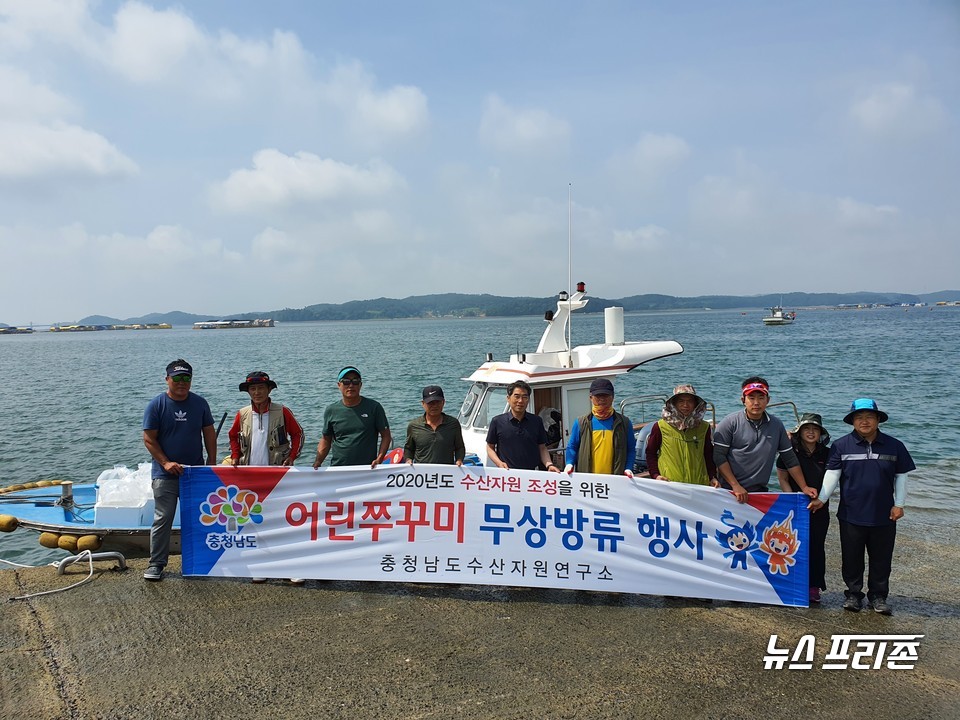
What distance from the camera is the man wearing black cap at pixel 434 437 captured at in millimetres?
6070

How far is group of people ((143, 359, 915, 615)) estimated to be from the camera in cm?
532

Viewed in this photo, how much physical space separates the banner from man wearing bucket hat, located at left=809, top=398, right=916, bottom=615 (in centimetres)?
35

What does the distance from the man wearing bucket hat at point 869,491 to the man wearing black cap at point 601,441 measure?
5.55 ft

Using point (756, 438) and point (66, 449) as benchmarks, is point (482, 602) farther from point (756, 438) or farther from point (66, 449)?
point (66, 449)

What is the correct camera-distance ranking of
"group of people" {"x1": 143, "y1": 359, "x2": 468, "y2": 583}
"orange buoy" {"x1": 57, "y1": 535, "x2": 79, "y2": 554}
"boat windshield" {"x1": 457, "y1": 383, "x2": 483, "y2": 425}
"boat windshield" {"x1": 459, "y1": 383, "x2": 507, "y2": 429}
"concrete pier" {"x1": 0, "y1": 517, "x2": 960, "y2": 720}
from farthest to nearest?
"boat windshield" {"x1": 457, "y1": 383, "x2": 483, "y2": 425} < "boat windshield" {"x1": 459, "y1": 383, "x2": 507, "y2": 429} < "orange buoy" {"x1": 57, "y1": 535, "x2": 79, "y2": 554} < "group of people" {"x1": 143, "y1": 359, "x2": 468, "y2": 583} < "concrete pier" {"x1": 0, "y1": 517, "x2": 960, "y2": 720}

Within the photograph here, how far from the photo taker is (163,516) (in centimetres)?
611

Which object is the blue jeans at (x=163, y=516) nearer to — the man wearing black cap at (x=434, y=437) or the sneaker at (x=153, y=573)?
the sneaker at (x=153, y=573)

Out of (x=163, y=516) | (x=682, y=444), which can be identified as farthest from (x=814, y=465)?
(x=163, y=516)

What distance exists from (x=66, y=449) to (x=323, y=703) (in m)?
20.1

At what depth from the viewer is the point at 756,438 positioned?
5609 mm

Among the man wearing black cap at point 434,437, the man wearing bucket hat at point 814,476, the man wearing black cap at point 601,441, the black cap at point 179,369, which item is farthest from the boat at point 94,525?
the man wearing bucket hat at point 814,476

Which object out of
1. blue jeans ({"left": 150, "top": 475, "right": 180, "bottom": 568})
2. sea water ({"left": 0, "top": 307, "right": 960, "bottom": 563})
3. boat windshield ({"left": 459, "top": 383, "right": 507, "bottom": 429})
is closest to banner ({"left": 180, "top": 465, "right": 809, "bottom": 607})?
blue jeans ({"left": 150, "top": 475, "right": 180, "bottom": 568})

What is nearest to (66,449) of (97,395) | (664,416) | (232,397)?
(232,397)

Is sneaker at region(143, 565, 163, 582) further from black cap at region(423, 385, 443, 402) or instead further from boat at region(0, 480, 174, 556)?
black cap at region(423, 385, 443, 402)
